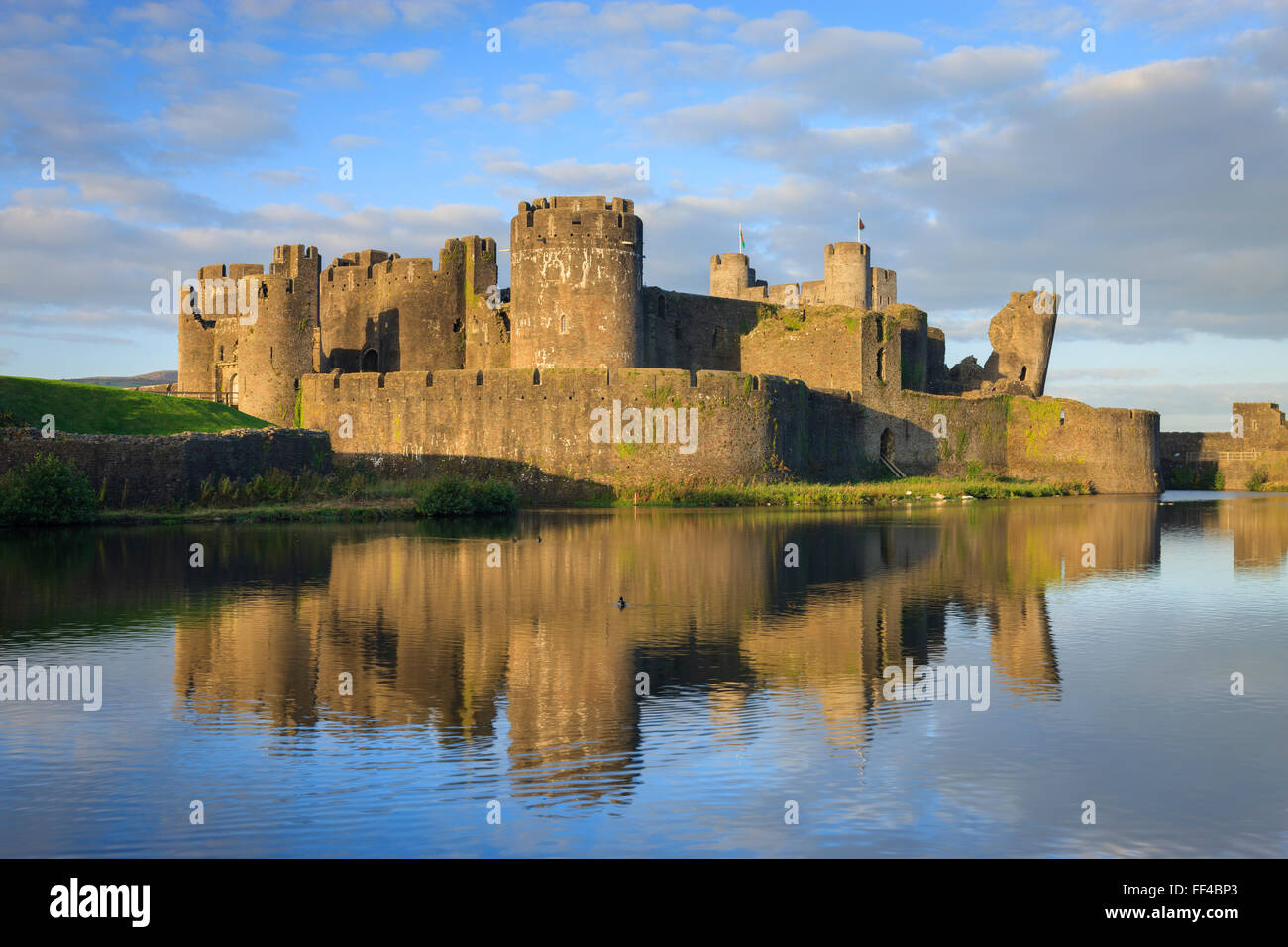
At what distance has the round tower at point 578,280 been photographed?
45062 mm

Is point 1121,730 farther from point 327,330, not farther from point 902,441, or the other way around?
point 327,330

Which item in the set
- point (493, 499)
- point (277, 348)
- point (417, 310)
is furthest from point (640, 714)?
point (417, 310)

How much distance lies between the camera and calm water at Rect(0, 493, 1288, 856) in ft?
20.6

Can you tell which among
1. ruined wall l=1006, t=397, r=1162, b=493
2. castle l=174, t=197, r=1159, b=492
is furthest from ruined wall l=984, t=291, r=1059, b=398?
ruined wall l=1006, t=397, r=1162, b=493

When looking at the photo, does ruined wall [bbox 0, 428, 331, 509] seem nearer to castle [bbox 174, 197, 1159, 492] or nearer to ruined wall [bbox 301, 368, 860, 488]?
ruined wall [bbox 301, 368, 860, 488]

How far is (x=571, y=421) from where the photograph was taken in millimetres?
39750

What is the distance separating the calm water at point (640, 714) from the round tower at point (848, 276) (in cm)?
4934

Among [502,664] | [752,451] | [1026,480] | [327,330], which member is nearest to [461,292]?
[327,330]

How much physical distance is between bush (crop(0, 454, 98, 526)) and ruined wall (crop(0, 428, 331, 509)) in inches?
48.6

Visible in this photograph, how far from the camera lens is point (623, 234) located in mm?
45344

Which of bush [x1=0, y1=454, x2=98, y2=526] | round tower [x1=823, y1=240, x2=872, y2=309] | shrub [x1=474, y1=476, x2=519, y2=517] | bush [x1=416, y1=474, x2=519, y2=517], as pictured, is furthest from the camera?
round tower [x1=823, y1=240, x2=872, y2=309]
